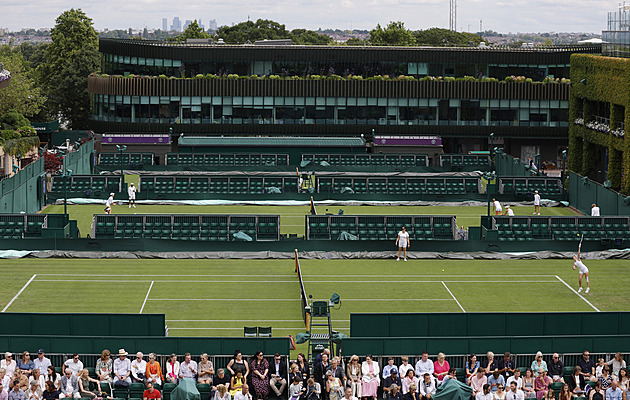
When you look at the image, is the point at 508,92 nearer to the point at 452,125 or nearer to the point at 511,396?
the point at 452,125

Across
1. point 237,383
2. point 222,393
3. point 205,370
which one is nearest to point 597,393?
point 237,383

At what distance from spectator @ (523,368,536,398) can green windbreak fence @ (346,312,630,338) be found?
13.9ft

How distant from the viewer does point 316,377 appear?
2850cm

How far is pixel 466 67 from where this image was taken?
325ft

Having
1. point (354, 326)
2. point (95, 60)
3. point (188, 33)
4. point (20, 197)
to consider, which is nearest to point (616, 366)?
point (354, 326)

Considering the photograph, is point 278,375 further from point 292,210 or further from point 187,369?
point 292,210

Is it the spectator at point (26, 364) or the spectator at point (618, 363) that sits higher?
the spectator at point (26, 364)

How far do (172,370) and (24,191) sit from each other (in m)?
34.5

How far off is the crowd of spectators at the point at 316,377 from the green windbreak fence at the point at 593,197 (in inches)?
1179

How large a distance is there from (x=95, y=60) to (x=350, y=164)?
51912 mm

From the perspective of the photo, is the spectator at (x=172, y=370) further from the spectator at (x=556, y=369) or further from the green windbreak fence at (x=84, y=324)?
the spectator at (x=556, y=369)

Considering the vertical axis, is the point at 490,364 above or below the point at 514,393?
above

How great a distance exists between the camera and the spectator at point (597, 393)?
89.8 feet

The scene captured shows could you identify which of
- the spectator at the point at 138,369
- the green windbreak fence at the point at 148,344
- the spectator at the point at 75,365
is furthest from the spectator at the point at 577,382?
the spectator at the point at 75,365
